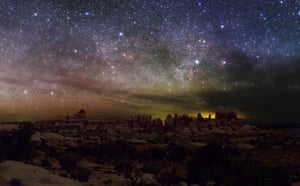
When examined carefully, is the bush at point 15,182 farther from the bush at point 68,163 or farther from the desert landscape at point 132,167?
the bush at point 68,163

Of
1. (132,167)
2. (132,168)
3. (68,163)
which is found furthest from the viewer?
(68,163)

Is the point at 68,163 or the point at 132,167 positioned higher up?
the point at 68,163

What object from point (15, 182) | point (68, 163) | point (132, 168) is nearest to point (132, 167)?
point (132, 168)

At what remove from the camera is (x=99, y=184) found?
1098 inches

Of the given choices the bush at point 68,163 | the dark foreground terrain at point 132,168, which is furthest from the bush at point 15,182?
the bush at point 68,163

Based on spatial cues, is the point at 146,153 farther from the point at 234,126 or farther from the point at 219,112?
the point at 219,112

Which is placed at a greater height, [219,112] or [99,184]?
[219,112]

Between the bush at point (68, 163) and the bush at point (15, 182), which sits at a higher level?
the bush at point (15, 182)

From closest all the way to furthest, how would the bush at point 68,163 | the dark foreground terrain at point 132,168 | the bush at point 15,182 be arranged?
the bush at point 15,182 → the dark foreground terrain at point 132,168 → the bush at point 68,163

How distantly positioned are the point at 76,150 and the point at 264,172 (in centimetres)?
3335

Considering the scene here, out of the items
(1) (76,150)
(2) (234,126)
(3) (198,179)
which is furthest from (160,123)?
(3) (198,179)

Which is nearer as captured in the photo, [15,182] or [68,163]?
[15,182]

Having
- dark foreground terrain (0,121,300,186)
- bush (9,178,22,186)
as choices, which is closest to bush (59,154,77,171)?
dark foreground terrain (0,121,300,186)

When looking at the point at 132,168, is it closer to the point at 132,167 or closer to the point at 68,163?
the point at 132,167
